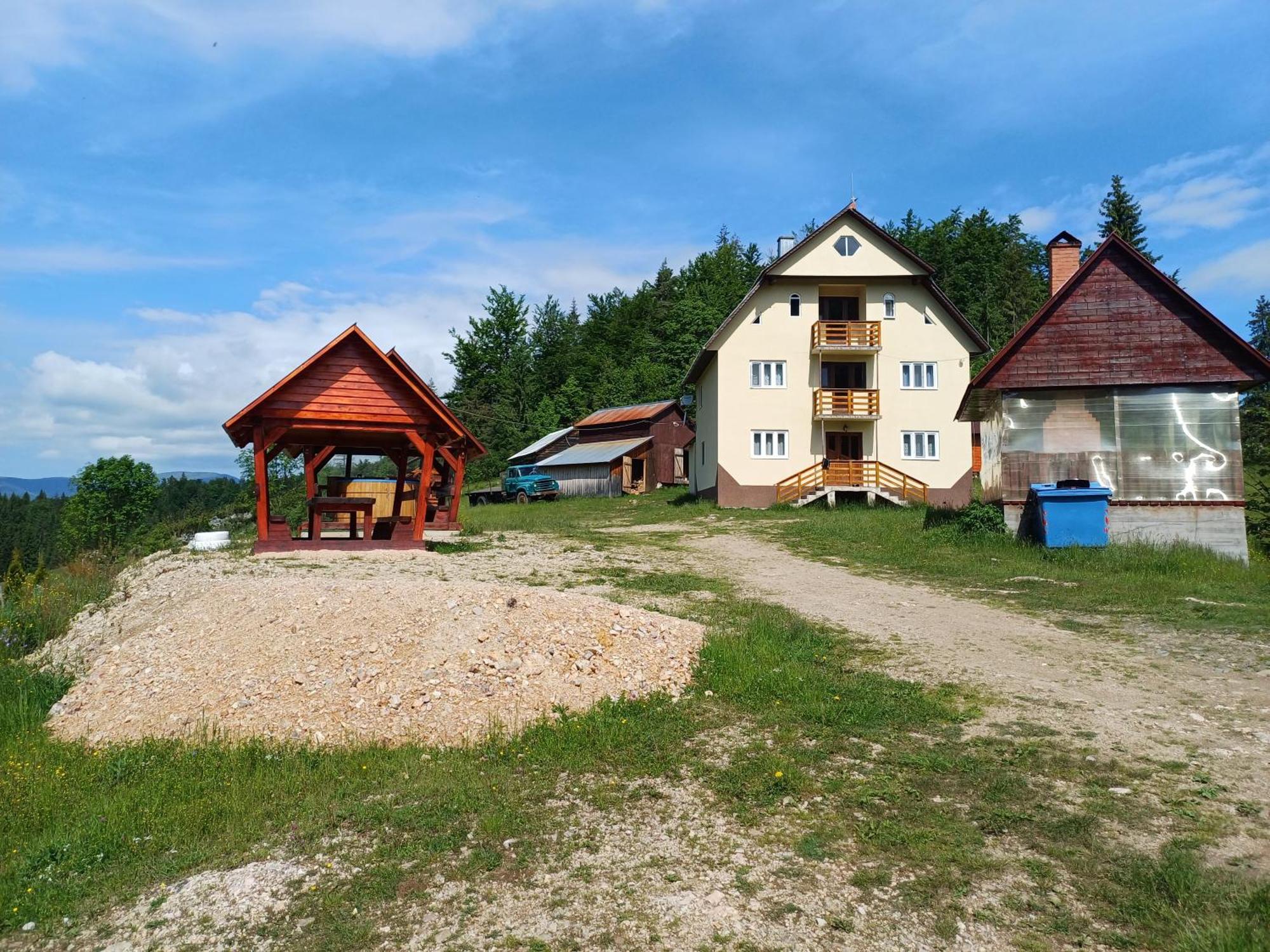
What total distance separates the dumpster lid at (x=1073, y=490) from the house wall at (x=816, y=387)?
46.3 ft

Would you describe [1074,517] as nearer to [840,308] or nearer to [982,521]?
[982,521]

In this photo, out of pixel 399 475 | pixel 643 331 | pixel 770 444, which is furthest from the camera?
pixel 643 331

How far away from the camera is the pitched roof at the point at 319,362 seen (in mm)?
17203

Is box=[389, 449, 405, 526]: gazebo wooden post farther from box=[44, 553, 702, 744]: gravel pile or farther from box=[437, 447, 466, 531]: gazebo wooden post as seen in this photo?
box=[44, 553, 702, 744]: gravel pile

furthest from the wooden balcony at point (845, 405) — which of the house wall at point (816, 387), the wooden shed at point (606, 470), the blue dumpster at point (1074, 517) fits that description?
the blue dumpster at point (1074, 517)

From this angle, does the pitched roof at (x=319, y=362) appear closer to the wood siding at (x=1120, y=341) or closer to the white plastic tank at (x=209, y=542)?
the white plastic tank at (x=209, y=542)

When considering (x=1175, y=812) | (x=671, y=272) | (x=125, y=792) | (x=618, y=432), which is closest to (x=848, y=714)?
(x=1175, y=812)

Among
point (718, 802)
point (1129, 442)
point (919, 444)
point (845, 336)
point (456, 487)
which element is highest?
point (845, 336)

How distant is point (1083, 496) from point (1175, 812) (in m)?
15.3

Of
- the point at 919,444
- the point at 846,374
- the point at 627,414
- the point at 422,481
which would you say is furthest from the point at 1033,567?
the point at 627,414

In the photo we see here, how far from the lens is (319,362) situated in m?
18.0

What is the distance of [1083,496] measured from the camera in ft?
64.6

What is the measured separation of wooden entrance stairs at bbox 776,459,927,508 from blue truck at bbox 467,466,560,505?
17.7 m

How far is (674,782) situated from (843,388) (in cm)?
3106
